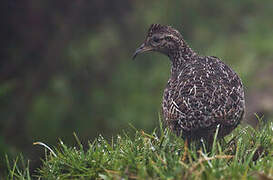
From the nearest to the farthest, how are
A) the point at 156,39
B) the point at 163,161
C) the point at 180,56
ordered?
the point at 163,161 < the point at 156,39 < the point at 180,56

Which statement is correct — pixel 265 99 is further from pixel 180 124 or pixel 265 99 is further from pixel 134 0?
pixel 180 124

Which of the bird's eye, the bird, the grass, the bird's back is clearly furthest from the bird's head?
the grass

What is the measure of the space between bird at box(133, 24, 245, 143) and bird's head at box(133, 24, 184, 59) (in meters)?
0.59

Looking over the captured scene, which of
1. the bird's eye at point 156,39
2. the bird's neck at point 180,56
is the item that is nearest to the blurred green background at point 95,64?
the bird's neck at point 180,56

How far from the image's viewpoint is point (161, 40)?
293 inches

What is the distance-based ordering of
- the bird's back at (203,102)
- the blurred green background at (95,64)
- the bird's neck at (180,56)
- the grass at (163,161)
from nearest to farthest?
the grass at (163,161), the bird's back at (203,102), the bird's neck at (180,56), the blurred green background at (95,64)

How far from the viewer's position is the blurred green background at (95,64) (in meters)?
10.4

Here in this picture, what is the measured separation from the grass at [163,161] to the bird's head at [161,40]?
1.74 metres

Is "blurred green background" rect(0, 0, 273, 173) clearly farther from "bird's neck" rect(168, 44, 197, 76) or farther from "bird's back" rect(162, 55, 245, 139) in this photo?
"bird's back" rect(162, 55, 245, 139)

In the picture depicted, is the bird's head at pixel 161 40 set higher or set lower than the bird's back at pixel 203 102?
higher

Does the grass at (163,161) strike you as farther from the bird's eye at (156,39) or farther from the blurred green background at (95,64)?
the blurred green background at (95,64)

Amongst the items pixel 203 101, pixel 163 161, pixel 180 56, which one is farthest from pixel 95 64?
pixel 163 161

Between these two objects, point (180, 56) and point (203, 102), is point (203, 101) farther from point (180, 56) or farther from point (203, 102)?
point (180, 56)

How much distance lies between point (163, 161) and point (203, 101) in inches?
45.4
